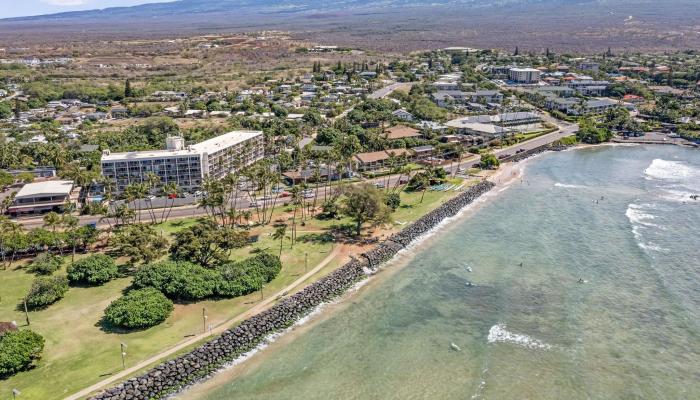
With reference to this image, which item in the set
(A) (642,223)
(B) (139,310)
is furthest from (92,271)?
(A) (642,223)

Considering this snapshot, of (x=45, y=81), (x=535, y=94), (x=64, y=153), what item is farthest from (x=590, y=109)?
(x=45, y=81)

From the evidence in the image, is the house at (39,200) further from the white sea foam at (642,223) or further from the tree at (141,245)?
the white sea foam at (642,223)

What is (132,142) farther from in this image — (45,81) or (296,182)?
(45,81)

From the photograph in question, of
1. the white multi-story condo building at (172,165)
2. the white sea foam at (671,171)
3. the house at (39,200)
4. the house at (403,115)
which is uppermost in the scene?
the house at (403,115)

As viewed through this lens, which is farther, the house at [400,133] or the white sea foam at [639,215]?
the house at [400,133]

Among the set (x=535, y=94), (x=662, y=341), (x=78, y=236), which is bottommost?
(x=662, y=341)

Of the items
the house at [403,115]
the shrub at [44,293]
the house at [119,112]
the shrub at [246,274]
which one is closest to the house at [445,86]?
the house at [403,115]

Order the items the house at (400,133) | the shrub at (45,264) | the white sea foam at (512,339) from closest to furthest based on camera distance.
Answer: the white sea foam at (512,339)
the shrub at (45,264)
the house at (400,133)
